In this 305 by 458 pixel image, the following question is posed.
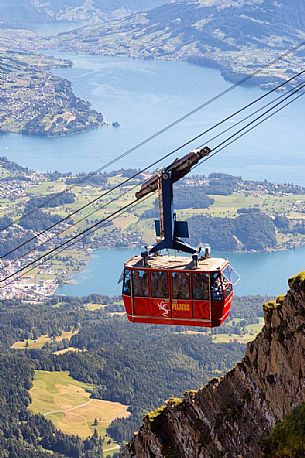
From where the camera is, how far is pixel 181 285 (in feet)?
71.8

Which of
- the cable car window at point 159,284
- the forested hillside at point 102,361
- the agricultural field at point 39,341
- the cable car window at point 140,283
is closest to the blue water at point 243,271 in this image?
the forested hillside at point 102,361

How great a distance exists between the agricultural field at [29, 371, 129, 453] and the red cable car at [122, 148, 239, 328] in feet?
184

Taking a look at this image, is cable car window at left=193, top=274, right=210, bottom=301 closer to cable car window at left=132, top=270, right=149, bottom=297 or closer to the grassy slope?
cable car window at left=132, top=270, right=149, bottom=297

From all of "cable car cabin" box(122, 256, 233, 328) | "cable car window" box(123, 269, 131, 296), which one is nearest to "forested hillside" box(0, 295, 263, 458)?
"cable car window" box(123, 269, 131, 296)

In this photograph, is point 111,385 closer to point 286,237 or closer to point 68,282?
point 68,282

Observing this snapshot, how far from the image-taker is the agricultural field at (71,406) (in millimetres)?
81000

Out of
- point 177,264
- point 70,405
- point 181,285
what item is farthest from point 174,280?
point 70,405

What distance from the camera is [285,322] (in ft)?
58.7

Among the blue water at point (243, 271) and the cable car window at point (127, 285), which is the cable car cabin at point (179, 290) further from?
the blue water at point (243, 271)

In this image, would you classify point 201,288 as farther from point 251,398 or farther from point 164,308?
point 251,398

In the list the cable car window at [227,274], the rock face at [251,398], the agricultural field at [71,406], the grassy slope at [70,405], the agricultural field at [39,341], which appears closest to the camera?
the rock face at [251,398]

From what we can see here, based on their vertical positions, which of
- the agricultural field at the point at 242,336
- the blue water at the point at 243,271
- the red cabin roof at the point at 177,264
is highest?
the red cabin roof at the point at 177,264

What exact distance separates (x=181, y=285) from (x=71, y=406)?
214 feet

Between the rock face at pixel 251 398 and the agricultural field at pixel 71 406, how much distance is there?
5848cm
